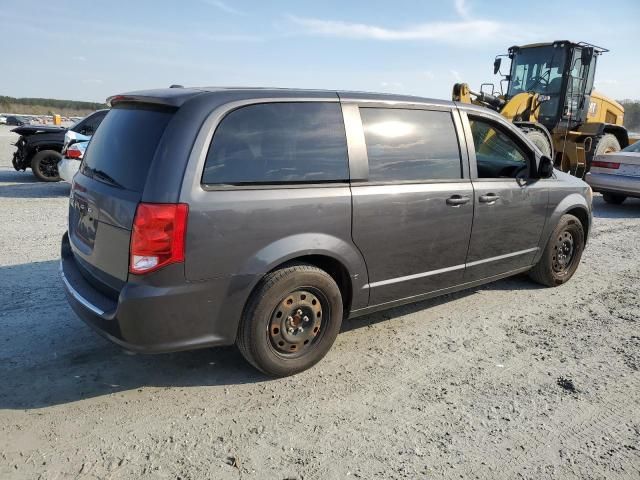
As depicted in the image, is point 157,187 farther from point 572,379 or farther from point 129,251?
point 572,379

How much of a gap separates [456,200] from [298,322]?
160 centimetres

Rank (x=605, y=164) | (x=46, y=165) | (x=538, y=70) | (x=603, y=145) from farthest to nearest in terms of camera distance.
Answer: (x=603, y=145), (x=538, y=70), (x=46, y=165), (x=605, y=164)

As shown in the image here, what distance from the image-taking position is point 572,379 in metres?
3.26

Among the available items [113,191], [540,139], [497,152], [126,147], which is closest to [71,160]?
[126,147]

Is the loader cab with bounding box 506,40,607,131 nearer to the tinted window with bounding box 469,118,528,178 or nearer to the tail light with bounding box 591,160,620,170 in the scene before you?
the tail light with bounding box 591,160,620,170

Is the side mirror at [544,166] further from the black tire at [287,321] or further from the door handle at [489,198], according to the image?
the black tire at [287,321]

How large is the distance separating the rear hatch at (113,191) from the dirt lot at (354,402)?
0.72 m

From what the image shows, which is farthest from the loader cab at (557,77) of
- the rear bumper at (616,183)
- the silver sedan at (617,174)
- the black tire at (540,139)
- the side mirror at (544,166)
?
the side mirror at (544,166)

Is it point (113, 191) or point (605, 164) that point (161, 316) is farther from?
point (605, 164)

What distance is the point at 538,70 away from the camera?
12102 mm

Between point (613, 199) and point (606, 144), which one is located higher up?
point (606, 144)

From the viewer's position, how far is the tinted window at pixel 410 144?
344 cm

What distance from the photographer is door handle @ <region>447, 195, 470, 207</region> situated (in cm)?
379

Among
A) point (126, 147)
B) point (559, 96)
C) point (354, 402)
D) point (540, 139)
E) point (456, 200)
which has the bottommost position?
point (354, 402)
